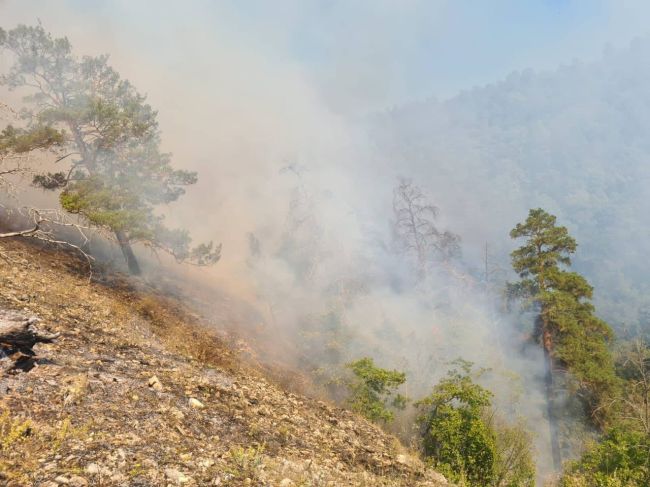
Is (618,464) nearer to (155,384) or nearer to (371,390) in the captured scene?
(371,390)

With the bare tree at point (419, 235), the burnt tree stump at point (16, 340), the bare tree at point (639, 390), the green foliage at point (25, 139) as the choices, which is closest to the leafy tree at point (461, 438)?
the bare tree at point (639, 390)

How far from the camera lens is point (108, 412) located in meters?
6.36

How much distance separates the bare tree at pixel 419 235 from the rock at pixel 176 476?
→ 77.4 feet

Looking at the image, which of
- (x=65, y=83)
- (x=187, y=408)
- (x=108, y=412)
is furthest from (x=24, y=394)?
(x=65, y=83)

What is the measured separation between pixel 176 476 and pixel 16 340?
3.70 meters

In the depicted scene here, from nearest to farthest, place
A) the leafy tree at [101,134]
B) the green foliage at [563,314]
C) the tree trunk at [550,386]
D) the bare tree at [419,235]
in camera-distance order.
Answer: the leafy tree at [101,134] → the green foliage at [563,314] → the tree trunk at [550,386] → the bare tree at [419,235]

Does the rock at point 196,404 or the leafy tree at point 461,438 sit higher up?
the leafy tree at point 461,438

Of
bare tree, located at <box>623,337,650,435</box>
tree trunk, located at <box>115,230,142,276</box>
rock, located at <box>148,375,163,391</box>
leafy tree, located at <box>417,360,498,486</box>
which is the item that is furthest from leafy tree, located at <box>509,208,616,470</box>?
tree trunk, located at <box>115,230,142,276</box>

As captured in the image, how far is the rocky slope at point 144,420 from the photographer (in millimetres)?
5156

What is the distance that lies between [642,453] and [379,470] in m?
8.76

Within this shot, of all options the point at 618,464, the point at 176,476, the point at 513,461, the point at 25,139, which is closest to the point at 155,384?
the point at 176,476

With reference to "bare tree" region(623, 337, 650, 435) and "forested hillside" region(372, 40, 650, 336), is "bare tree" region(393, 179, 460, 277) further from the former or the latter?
"forested hillside" region(372, 40, 650, 336)

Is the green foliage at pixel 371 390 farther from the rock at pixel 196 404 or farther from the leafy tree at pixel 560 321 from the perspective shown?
the leafy tree at pixel 560 321

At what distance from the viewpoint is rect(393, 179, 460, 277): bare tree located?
27469 millimetres
